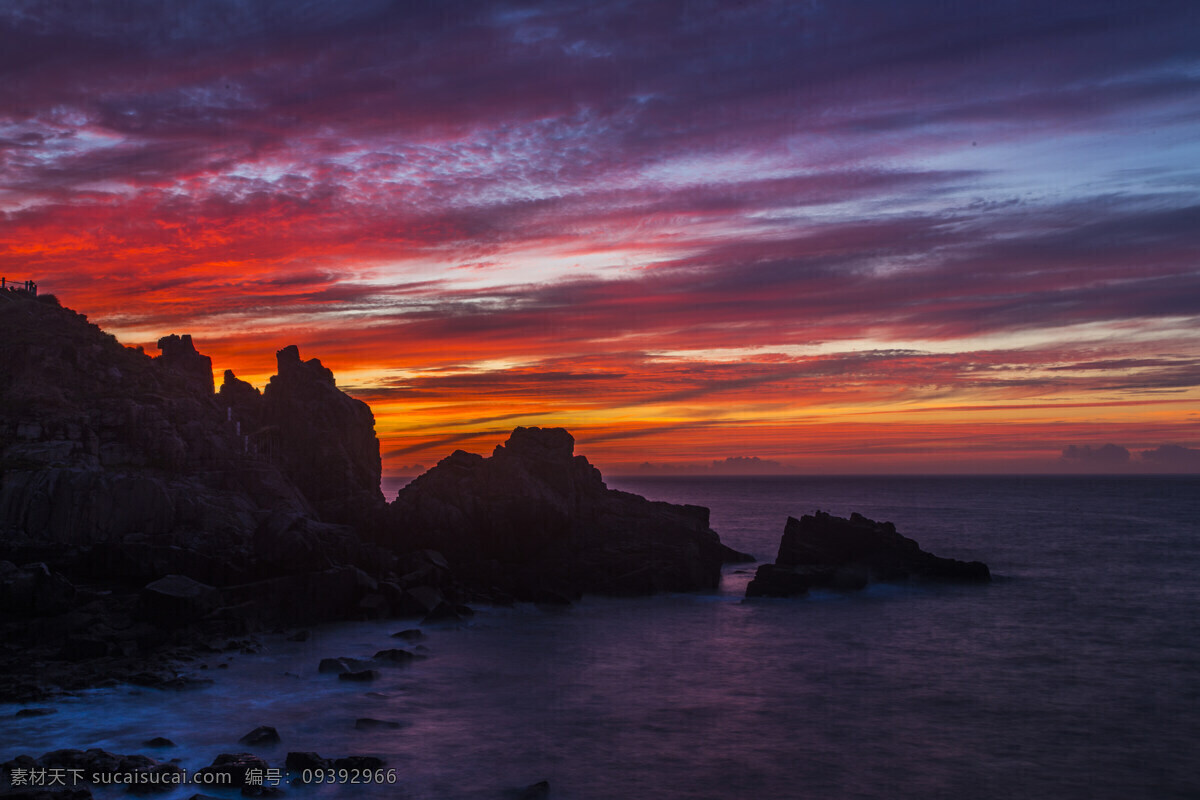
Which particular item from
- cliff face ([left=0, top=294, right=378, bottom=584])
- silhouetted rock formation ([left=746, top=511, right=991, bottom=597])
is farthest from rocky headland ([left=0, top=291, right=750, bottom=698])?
silhouetted rock formation ([left=746, top=511, right=991, bottom=597])

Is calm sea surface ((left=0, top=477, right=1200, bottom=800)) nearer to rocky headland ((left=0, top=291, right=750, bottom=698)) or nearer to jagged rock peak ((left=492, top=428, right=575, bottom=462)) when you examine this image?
rocky headland ((left=0, top=291, right=750, bottom=698))

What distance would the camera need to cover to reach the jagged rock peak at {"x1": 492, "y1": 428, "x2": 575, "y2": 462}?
79.7 metres

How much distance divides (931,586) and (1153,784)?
4581cm

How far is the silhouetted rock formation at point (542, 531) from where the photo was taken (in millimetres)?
70312

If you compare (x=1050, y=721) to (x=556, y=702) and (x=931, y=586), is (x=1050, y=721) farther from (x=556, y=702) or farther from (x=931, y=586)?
(x=931, y=586)

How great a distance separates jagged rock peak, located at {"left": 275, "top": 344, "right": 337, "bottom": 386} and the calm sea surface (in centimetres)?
3658

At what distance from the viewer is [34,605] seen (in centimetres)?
4412

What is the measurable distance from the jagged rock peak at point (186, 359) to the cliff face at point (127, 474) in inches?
194

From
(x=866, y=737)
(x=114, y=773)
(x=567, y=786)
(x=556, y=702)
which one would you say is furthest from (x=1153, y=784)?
(x=114, y=773)

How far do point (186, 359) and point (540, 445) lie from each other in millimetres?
37997

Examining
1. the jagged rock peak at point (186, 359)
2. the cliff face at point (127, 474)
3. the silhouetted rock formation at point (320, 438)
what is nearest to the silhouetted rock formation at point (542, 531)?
the silhouetted rock formation at point (320, 438)

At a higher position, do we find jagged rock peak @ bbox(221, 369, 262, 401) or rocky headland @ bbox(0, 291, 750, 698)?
jagged rock peak @ bbox(221, 369, 262, 401)

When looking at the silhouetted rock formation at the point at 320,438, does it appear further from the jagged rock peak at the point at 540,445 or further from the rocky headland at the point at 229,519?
the jagged rock peak at the point at 540,445

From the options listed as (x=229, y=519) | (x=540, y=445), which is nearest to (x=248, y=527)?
(x=229, y=519)
